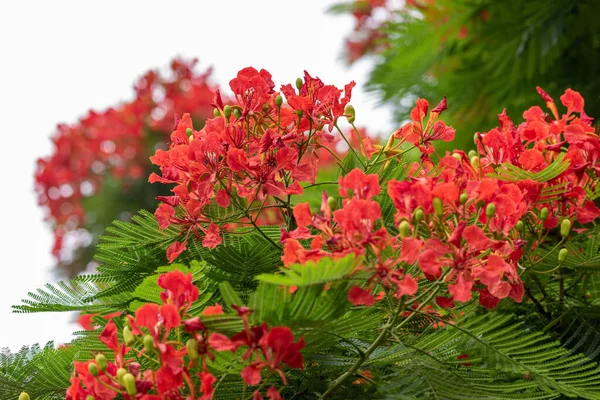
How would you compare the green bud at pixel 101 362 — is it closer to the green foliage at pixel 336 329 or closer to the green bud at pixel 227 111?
the green foliage at pixel 336 329

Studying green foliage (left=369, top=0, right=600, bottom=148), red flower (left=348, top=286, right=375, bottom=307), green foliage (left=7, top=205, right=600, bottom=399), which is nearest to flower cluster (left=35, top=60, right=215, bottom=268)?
green foliage (left=369, top=0, right=600, bottom=148)

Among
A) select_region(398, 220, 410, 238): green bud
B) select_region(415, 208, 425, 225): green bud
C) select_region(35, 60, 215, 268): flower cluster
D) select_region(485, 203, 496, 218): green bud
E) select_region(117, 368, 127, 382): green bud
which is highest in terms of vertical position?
select_region(35, 60, 215, 268): flower cluster

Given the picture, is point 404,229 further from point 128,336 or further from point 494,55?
point 494,55

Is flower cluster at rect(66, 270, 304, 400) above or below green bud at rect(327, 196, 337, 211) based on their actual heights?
below

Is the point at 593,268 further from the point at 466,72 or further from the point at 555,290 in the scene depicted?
the point at 466,72

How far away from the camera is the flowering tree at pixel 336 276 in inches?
41.3

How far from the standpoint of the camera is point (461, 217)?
46.2 inches

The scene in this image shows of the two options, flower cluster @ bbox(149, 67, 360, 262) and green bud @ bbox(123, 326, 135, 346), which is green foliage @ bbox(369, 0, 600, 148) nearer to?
flower cluster @ bbox(149, 67, 360, 262)

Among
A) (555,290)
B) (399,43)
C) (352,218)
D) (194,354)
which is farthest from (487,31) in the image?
(194,354)

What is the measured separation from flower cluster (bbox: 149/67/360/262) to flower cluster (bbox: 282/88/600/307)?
14 centimetres

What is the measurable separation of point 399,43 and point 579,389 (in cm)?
240

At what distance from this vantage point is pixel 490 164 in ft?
4.80

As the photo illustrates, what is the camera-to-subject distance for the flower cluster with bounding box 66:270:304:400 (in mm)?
1017

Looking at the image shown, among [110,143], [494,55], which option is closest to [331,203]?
[494,55]
